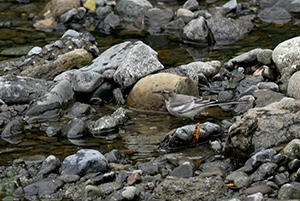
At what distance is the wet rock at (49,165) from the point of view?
854 cm

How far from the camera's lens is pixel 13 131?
10383mm

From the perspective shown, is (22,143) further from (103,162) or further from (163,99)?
(163,99)

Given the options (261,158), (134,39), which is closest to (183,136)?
(261,158)

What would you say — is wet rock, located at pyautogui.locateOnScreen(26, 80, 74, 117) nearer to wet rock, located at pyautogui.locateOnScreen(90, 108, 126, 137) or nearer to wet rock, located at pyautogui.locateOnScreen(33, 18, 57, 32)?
wet rock, located at pyautogui.locateOnScreen(90, 108, 126, 137)

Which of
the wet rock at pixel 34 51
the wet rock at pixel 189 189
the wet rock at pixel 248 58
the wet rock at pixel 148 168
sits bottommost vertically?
the wet rock at pixel 34 51

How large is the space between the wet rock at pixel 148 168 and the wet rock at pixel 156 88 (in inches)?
117

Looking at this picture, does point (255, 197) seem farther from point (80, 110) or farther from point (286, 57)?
point (286, 57)

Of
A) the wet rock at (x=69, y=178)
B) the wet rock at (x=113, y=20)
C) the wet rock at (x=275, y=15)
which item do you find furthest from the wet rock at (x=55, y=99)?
the wet rock at (x=275, y=15)

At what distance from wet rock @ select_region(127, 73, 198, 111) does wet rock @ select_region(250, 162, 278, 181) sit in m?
3.83

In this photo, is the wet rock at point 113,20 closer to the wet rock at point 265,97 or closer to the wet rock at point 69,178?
the wet rock at point 265,97

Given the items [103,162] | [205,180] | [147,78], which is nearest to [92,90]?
[147,78]

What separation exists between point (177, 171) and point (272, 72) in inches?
188

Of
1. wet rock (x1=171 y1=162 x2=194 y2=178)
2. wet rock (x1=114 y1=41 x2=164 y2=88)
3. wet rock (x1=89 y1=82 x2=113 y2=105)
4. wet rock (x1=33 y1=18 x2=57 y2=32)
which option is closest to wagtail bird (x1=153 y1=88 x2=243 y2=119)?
wet rock (x1=114 y1=41 x2=164 y2=88)

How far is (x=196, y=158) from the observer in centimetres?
895
